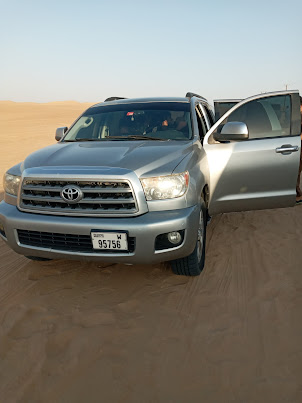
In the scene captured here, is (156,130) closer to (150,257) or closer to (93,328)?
(150,257)

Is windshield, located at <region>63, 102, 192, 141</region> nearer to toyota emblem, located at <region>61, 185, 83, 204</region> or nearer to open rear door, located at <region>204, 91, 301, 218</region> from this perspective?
open rear door, located at <region>204, 91, 301, 218</region>

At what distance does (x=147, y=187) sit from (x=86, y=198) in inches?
21.0

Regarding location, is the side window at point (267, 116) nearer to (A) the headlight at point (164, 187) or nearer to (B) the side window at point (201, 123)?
(B) the side window at point (201, 123)

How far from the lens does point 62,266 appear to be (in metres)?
3.88

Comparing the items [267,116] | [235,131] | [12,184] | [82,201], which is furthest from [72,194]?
[267,116]

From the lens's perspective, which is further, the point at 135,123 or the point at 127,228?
the point at 135,123

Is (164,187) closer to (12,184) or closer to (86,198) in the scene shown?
(86,198)

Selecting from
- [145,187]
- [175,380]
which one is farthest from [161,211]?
[175,380]

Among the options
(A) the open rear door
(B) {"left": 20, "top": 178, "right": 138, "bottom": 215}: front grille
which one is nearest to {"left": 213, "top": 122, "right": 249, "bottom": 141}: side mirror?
(A) the open rear door

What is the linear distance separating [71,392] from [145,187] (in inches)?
62.5

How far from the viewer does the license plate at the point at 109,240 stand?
285cm

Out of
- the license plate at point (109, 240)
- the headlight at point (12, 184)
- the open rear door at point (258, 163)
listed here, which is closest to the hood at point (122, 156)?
the headlight at point (12, 184)

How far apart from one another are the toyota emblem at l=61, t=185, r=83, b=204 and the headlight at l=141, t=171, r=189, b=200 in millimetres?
551

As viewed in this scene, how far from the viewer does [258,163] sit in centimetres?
415
